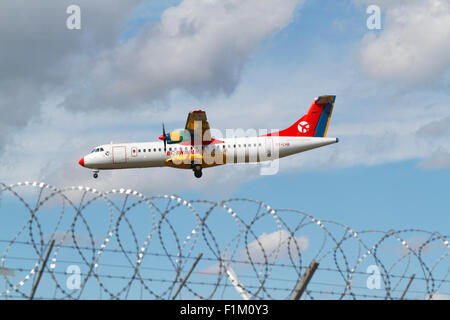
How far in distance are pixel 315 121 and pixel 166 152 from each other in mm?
17198

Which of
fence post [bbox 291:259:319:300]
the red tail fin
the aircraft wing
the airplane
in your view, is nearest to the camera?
fence post [bbox 291:259:319:300]

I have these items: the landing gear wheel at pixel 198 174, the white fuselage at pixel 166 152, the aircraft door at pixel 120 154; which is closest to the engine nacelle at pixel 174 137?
the white fuselage at pixel 166 152

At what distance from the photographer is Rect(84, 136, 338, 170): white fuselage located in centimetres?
5838

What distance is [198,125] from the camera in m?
56.3

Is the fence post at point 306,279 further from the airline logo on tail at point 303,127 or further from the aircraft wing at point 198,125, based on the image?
the airline logo on tail at point 303,127

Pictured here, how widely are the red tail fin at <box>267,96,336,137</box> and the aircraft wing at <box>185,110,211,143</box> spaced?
903 centimetres

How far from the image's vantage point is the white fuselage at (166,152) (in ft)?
192

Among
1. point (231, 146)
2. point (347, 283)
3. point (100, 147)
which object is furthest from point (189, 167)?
point (347, 283)

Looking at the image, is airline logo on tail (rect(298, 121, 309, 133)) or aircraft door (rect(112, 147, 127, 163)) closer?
aircraft door (rect(112, 147, 127, 163))

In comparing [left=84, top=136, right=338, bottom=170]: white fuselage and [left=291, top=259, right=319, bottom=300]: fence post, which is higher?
[left=84, top=136, right=338, bottom=170]: white fuselage

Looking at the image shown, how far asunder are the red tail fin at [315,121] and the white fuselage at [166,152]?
14.8 ft

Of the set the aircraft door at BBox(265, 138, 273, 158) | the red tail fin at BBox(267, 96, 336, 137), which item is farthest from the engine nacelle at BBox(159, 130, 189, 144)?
the red tail fin at BBox(267, 96, 336, 137)

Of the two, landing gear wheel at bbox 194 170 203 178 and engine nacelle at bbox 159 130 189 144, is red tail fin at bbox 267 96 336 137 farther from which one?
engine nacelle at bbox 159 130 189 144

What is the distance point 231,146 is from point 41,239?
128ft
